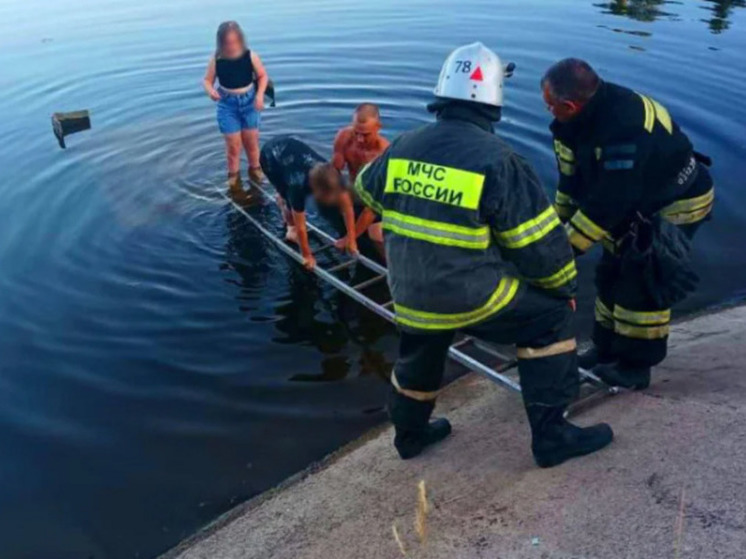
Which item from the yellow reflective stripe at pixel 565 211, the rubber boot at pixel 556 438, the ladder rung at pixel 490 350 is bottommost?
the ladder rung at pixel 490 350

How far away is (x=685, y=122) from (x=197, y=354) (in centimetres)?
792

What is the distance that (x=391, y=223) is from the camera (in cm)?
358

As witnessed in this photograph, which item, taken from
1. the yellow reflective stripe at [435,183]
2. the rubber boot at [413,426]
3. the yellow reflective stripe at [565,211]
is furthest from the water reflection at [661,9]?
the yellow reflective stripe at [435,183]

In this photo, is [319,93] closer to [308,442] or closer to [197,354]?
[197,354]

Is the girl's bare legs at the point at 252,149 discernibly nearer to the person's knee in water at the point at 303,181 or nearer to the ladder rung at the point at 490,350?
the person's knee in water at the point at 303,181

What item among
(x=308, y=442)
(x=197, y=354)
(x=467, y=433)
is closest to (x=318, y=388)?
(x=308, y=442)

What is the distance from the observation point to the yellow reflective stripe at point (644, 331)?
444 centimetres

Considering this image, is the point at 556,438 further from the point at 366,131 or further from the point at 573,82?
the point at 366,131

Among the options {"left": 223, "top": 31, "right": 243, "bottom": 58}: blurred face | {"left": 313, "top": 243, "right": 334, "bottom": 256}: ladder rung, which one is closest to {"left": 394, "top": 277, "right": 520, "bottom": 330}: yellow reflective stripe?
{"left": 313, "top": 243, "right": 334, "bottom": 256}: ladder rung

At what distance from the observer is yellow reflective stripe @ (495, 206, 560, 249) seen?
3.33 m

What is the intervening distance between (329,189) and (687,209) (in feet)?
9.21

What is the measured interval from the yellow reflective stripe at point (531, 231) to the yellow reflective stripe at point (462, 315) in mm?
254

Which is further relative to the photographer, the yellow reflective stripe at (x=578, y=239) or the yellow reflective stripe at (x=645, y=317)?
the yellow reflective stripe at (x=645, y=317)

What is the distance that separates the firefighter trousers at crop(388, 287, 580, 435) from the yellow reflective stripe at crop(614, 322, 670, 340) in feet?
2.88
